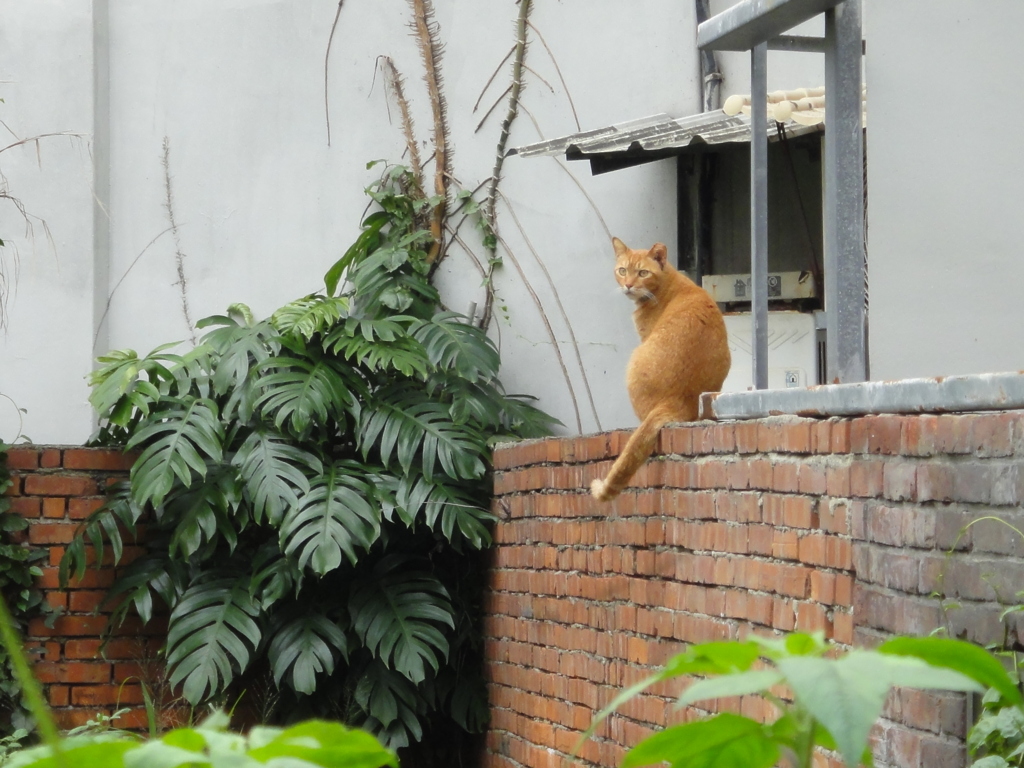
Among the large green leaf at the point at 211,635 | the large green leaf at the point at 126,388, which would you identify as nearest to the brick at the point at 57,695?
the large green leaf at the point at 211,635

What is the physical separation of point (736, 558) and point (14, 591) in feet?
9.87

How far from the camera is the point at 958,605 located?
1.75m

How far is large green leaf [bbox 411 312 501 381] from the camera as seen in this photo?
14.8 ft

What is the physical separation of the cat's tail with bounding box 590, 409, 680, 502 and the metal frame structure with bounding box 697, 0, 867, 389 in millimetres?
273

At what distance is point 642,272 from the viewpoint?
3.55 meters

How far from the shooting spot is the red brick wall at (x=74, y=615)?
439cm

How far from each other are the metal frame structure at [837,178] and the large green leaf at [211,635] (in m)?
2.20

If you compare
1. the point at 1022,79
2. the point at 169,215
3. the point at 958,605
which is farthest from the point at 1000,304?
the point at 169,215

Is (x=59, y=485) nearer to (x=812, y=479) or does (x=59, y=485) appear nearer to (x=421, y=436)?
(x=421, y=436)

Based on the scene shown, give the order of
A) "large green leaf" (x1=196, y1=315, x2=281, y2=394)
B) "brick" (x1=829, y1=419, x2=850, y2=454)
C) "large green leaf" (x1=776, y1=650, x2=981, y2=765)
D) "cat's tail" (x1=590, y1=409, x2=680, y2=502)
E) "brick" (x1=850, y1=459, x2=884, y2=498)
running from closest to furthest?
"large green leaf" (x1=776, y1=650, x2=981, y2=765) < "brick" (x1=850, y1=459, x2=884, y2=498) < "brick" (x1=829, y1=419, x2=850, y2=454) < "cat's tail" (x1=590, y1=409, x2=680, y2=502) < "large green leaf" (x1=196, y1=315, x2=281, y2=394)

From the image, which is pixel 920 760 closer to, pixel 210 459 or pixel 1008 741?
pixel 1008 741

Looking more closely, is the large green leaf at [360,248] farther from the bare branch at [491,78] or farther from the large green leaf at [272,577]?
the large green leaf at [272,577]

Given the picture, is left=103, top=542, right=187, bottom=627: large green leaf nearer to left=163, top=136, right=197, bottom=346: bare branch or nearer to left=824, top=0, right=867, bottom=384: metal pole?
left=163, top=136, right=197, bottom=346: bare branch

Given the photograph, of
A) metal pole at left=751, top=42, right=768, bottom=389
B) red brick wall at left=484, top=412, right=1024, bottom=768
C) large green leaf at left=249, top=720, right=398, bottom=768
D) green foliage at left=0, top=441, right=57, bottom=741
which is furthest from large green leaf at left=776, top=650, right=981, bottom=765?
green foliage at left=0, top=441, right=57, bottom=741
